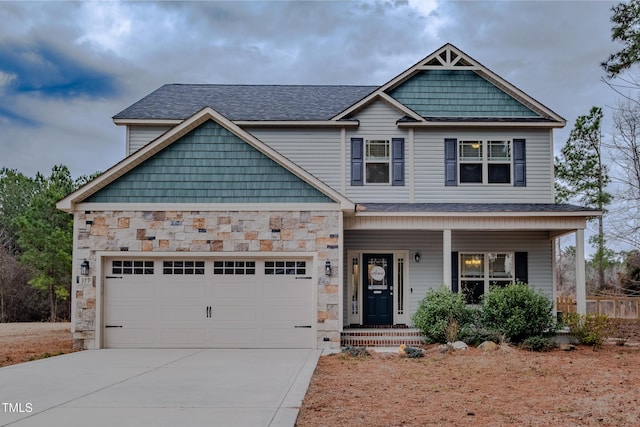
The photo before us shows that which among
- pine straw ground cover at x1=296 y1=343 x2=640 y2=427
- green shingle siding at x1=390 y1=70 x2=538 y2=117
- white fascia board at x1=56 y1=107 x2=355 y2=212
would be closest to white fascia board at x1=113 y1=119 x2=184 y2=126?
white fascia board at x1=56 y1=107 x2=355 y2=212

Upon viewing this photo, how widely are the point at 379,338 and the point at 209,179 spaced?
537cm

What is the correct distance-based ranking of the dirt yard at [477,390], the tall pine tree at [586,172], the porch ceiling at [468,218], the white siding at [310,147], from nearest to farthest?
the dirt yard at [477,390], the porch ceiling at [468,218], the white siding at [310,147], the tall pine tree at [586,172]

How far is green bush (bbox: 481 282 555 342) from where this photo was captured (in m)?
13.1

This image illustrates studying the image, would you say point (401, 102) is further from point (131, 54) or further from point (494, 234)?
point (131, 54)

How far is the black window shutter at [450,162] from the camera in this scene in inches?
629

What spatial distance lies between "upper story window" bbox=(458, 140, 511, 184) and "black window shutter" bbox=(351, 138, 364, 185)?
2659mm

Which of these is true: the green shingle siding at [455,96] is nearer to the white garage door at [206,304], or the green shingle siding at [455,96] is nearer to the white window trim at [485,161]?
the white window trim at [485,161]

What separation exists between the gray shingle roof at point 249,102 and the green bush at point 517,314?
6.57 meters

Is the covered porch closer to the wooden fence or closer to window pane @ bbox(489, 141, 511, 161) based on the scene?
window pane @ bbox(489, 141, 511, 161)

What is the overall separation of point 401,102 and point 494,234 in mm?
4372

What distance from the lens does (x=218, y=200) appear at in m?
13.2

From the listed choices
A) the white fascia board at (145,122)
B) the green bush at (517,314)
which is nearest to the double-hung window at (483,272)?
the green bush at (517,314)

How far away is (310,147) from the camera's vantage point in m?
16.2

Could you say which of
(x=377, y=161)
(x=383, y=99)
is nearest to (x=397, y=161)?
(x=377, y=161)
